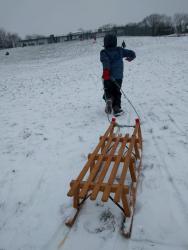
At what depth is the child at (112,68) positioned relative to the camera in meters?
6.70

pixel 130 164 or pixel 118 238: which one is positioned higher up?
pixel 130 164

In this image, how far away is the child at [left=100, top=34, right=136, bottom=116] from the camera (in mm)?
6704

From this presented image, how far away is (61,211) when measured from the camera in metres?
3.61

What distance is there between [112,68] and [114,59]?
0.81 feet

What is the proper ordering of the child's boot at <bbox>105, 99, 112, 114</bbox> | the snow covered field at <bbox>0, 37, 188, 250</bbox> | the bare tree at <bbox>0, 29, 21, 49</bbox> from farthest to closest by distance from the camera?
the bare tree at <bbox>0, 29, 21, 49</bbox> → the child's boot at <bbox>105, 99, 112, 114</bbox> → the snow covered field at <bbox>0, 37, 188, 250</bbox>

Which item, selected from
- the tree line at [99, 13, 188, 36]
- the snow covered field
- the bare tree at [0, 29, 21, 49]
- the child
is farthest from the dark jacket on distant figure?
the bare tree at [0, 29, 21, 49]

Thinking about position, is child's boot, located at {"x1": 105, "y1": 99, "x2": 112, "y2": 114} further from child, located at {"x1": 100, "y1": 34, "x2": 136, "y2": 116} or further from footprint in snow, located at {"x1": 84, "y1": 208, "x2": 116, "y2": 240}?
footprint in snow, located at {"x1": 84, "y1": 208, "x2": 116, "y2": 240}

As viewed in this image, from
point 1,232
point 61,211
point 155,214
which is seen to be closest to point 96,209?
point 61,211

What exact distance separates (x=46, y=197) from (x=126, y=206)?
1.37 m

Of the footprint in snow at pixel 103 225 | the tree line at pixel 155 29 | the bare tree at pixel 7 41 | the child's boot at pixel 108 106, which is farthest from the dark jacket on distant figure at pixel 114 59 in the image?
the bare tree at pixel 7 41

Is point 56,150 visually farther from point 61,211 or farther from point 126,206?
point 126,206

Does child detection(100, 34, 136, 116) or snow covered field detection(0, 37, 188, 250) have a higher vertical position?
child detection(100, 34, 136, 116)

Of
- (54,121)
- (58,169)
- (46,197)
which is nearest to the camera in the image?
(46,197)

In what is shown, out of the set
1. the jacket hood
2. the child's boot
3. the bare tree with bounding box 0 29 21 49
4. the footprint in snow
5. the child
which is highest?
the bare tree with bounding box 0 29 21 49
